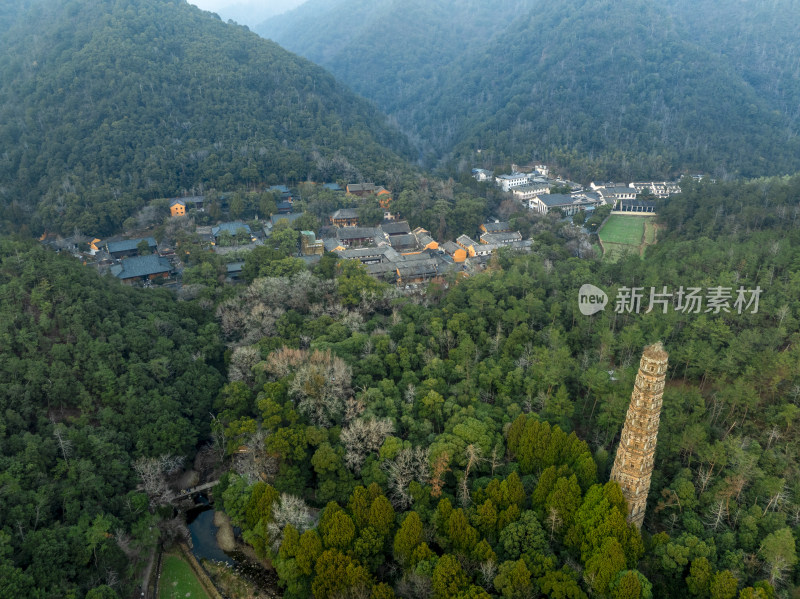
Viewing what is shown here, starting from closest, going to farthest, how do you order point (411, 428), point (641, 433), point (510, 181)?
point (641, 433)
point (411, 428)
point (510, 181)

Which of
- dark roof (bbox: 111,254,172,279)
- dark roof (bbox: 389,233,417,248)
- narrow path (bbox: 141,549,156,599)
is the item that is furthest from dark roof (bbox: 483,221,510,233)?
narrow path (bbox: 141,549,156,599)

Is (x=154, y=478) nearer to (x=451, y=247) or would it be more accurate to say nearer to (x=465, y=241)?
(x=451, y=247)

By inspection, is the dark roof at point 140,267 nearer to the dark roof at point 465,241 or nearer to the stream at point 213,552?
the stream at point 213,552

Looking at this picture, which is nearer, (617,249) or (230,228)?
(617,249)

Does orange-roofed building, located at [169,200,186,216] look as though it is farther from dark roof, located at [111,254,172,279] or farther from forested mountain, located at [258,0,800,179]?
forested mountain, located at [258,0,800,179]

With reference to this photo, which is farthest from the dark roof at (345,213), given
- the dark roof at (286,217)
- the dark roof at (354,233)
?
the dark roof at (286,217)

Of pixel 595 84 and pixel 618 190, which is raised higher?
pixel 595 84

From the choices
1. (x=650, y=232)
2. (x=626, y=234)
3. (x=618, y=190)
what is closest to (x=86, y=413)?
(x=626, y=234)
